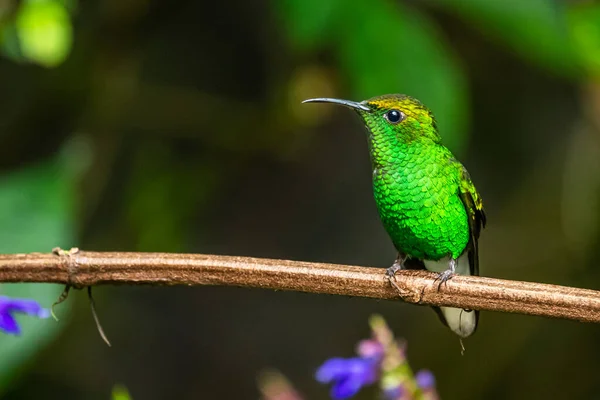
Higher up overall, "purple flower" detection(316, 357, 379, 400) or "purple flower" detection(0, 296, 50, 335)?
"purple flower" detection(0, 296, 50, 335)

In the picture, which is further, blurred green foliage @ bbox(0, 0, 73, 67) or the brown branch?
blurred green foliage @ bbox(0, 0, 73, 67)

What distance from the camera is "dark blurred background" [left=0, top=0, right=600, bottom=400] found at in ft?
7.86

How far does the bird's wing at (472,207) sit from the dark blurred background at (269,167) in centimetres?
54

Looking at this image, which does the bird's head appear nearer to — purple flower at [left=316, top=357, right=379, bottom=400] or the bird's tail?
the bird's tail

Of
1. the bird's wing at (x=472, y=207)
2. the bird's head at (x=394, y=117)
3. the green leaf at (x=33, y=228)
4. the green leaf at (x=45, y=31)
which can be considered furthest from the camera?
the green leaf at (x=45, y=31)

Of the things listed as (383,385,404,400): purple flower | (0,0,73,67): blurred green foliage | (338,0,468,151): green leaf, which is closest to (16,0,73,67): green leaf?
(0,0,73,67): blurred green foliage

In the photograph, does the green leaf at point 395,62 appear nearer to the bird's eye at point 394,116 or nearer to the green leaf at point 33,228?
the bird's eye at point 394,116

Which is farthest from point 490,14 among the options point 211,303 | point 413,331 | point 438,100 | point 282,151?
point 211,303

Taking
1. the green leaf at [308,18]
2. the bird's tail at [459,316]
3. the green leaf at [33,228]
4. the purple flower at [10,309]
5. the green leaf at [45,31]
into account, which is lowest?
the purple flower at [10,309]

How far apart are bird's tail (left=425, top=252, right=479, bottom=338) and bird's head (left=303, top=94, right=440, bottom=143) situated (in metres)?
0.31

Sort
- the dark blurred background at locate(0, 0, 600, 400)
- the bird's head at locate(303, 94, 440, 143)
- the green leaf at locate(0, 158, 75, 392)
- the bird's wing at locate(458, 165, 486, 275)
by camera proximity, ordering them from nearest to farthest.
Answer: the bird's head at locate(303, 94, 440, 143), the bird's wing at locate(458, 165, 486, 275), the green leaf at locate(0, 158, 75, 392), the dark blurred background at locate(0, 0, 600, 400)

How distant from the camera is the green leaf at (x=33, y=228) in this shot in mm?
2047

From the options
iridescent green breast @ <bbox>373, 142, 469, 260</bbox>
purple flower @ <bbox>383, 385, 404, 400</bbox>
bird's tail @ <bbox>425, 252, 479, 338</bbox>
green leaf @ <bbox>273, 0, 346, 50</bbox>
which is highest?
green leaf @ <bbox>273, 0, 346, 50</bbox>

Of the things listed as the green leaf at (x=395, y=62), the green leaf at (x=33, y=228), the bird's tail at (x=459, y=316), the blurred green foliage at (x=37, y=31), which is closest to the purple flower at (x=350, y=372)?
the bird's tail at (x=459, y=316)
